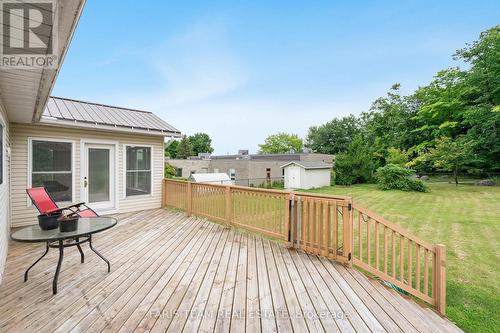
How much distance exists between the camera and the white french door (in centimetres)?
597

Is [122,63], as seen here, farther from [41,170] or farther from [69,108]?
[41,170]

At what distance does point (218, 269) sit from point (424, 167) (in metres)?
28.2

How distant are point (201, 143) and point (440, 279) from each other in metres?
56.0

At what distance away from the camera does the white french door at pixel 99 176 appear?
19.6 ft

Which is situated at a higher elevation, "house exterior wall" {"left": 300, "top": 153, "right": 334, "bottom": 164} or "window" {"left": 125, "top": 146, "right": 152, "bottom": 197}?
"house exterior wall" {"left": 300, "top": 153, "right": 334, "bottom": 164}

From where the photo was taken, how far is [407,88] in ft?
88.2

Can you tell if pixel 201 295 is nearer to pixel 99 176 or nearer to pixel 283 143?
pixel 99 176

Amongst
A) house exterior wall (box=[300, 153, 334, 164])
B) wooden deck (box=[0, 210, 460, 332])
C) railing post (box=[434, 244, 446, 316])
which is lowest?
wooden deck (box=[0, 210, 460, 332])

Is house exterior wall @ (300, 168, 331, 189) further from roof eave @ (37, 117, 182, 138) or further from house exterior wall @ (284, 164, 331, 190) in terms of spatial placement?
roof eave @ (37, 117, 182, 138)

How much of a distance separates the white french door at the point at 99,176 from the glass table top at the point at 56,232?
10.6 feet

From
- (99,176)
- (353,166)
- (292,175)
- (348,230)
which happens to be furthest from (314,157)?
(348,230)

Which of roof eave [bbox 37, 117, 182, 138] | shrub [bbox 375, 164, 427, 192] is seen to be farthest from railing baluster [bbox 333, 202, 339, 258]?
shrub [bbox 375, 164, 427, 192]

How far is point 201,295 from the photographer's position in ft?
8.13

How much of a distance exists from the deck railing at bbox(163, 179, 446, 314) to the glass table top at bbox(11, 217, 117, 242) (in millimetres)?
2343
